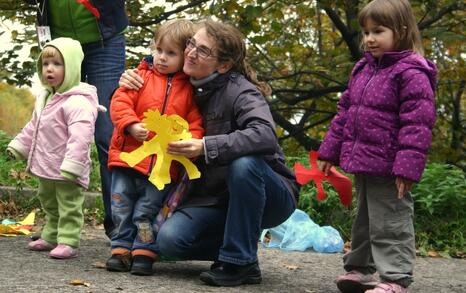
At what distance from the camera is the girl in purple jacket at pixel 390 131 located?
394 cm

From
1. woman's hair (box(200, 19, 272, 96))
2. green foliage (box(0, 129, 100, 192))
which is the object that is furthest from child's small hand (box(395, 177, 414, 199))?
green foliage (box(0, 129, 100, 192))

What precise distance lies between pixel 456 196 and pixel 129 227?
3.15 metres

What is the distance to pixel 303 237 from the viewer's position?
→ 611 cm

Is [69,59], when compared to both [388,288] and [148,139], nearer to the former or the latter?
[148,139]

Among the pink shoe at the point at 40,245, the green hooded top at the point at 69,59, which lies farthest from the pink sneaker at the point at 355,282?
the green hooded top at the point at 69,59

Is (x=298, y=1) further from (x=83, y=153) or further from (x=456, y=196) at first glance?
(x=83, y=153)

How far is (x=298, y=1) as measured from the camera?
28.5 ft

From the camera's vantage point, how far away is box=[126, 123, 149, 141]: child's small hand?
4238 millimetres

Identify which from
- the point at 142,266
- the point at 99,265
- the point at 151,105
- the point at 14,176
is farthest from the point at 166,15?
the point at 142,266

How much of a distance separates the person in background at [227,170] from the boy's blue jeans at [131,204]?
12 centimetres

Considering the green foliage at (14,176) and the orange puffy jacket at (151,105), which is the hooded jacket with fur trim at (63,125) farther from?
the green foliage at (14,176)

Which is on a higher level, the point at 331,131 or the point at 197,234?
the point at 331,131

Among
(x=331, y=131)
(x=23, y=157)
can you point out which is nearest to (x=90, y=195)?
(x=23, y=157)

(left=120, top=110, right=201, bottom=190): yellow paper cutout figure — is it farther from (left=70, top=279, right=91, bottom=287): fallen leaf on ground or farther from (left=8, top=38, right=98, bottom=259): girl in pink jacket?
(left=8, top=38, right=98, bottom=259): girl in pink jacket
